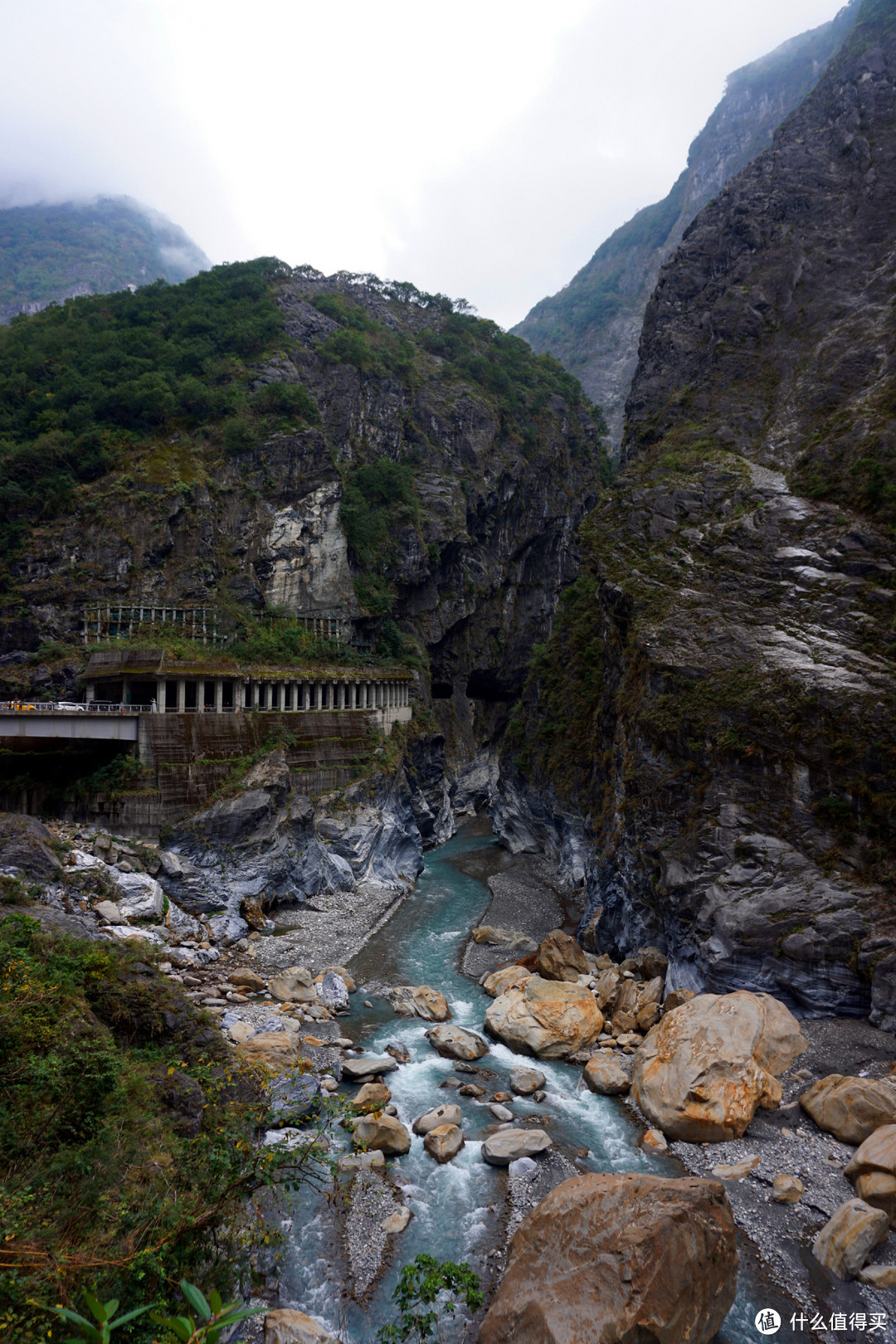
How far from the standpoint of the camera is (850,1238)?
1108 centimetres

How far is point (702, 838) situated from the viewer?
862 inches

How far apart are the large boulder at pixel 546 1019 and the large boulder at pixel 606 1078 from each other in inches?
56.5

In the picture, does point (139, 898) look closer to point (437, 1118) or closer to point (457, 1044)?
point (457, 1044)

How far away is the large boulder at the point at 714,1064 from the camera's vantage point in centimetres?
1491

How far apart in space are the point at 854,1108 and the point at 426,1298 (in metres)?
10.9

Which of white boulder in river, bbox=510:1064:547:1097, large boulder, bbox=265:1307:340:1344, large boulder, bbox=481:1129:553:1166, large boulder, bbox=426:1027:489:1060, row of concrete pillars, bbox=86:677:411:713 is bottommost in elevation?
large boulder, bbox=426:1027:489:1060

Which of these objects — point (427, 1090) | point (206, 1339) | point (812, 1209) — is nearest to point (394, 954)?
point (427, 1090)

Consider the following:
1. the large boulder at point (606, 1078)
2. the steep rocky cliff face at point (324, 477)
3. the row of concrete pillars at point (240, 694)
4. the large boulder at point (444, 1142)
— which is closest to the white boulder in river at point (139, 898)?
the row of concrete pillars at point (240, 694)

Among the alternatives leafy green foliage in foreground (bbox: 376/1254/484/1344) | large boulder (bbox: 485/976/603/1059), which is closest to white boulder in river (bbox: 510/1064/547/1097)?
large boulder (bbox: 485/976/603/1059)

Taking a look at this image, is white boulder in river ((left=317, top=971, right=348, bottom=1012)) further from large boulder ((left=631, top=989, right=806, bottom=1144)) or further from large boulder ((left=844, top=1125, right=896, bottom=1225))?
large boulder ((left=844, top=1125, right=896, bottom=1225))

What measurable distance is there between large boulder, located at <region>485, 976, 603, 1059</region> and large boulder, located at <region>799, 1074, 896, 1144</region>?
6397mm

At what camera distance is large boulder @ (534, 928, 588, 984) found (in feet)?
77.5

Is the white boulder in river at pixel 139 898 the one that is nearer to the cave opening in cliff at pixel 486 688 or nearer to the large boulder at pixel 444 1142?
the large boulder at pixel 444 1142

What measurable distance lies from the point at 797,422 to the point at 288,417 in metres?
35.5
